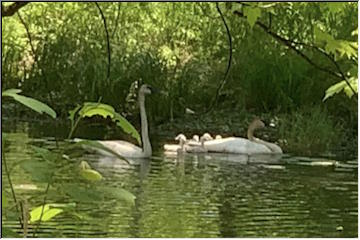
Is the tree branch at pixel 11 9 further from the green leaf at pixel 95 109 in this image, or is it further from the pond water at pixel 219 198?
the pond water at pixel 219 198

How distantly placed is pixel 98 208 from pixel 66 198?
167 inches

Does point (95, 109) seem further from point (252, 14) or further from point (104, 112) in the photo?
point (252, 14)

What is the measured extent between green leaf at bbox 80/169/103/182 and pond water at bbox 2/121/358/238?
2433mm

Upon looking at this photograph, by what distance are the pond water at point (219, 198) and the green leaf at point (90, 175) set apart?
2.43m

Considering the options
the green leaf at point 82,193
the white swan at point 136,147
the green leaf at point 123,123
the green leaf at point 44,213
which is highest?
the green leaf at point 123,123

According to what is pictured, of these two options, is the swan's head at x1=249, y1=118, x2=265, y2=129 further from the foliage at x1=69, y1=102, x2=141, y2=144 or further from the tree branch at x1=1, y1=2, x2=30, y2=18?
the foliage at x1=69, y1=102, x2=141, y2=144

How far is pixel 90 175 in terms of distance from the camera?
5.62 ft

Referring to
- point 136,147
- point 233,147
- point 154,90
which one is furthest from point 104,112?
point 154,90

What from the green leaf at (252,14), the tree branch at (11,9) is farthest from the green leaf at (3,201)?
the green leaf at (252,14)

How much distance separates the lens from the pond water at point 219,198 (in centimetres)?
549

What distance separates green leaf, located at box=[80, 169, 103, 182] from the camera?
1.71 m

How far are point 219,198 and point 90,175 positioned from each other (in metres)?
5.01

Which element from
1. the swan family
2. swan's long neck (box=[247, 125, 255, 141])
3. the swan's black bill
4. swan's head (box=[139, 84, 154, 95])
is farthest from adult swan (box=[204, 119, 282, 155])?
the swan's black bill

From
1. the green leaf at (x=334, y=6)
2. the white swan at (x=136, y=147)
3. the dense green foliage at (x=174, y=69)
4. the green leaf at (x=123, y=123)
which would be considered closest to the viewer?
the green leaf at (x=123, y=123)
